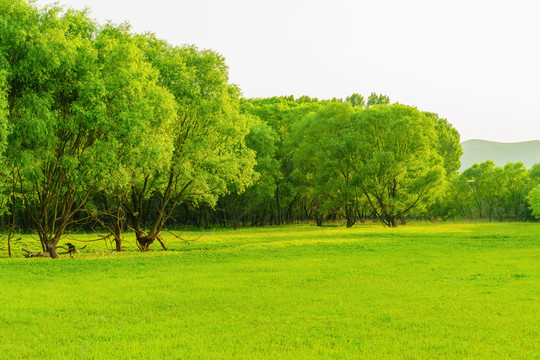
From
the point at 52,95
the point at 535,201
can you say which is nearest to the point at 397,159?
the point at 535,201

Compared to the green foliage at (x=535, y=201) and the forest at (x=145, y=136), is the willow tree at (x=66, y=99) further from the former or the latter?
the green foliage at (x=535, y=201)

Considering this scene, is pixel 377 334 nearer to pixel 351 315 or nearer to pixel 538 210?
pixel 351 315

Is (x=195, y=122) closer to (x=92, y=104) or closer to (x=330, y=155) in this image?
(x=92, y=104)

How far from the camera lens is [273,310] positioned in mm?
13555

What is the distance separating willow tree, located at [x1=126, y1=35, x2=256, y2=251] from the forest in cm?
10

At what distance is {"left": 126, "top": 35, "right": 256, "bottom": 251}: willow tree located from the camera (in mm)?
36438

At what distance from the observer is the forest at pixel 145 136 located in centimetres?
2509

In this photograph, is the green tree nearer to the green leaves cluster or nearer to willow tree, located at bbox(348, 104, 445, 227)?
the green leaves cluster

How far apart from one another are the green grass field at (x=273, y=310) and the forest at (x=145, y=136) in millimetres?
7257

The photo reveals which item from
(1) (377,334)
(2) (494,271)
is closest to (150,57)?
(2) (494,271)

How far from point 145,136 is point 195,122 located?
7.87m

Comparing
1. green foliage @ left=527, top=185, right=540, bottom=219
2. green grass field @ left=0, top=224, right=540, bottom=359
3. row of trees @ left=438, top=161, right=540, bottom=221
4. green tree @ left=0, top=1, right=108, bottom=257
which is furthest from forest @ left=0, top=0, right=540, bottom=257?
row of trees @ left=438, top=161, right=540, bottom=221

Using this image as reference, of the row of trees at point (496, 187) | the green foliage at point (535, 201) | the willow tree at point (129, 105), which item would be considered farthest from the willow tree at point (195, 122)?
the row of trees at point (496, 187)

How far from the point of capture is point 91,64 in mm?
26734
